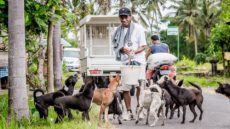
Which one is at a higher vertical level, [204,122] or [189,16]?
[189,16]

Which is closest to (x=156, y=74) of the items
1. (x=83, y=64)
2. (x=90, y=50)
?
(x=83, y=64)

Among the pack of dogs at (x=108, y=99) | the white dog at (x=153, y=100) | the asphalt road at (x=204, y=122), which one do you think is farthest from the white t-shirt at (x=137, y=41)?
the asphalt road at (x=204, y=122)

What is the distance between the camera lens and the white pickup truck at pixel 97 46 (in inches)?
836

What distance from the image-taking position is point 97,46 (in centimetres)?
2516

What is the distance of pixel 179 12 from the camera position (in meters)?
88.1

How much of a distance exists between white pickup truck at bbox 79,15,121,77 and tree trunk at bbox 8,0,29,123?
456 inches

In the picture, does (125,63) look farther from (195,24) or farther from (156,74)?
(195,24)

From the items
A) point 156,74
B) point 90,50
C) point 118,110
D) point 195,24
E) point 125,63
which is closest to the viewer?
point 118,110

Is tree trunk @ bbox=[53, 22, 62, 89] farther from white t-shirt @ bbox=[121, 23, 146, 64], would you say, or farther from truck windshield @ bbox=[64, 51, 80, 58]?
truck windshield @ bbox=[64, 51, 80, 58]

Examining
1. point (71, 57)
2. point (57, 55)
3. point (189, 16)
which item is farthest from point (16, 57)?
point (189, 16)

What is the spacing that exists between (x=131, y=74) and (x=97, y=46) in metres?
15.3

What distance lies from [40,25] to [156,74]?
3.10 metres

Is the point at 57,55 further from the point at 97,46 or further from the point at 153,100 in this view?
the point at 153,100

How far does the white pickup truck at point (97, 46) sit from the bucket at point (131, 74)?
10.7 metres
